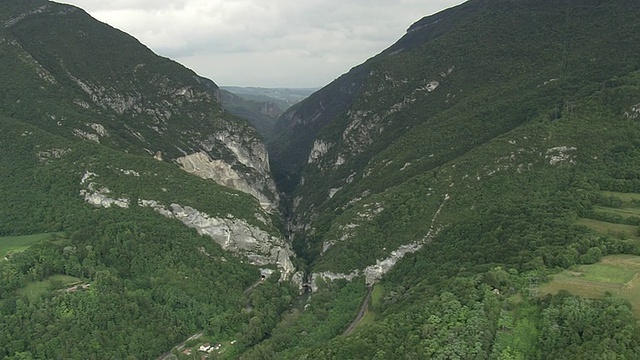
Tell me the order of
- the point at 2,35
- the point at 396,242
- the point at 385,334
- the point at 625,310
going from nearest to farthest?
the point at 625,310 < the point at 385,334 < the point at 396,242 < the point at 2,35

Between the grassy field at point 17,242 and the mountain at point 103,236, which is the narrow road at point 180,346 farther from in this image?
the grassy field at point 17,242

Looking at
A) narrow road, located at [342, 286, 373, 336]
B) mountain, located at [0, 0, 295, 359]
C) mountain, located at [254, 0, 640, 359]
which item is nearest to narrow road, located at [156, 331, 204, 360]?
mountain, located at [0, 0, 295, 359]

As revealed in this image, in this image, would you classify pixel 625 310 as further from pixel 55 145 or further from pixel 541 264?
pixel 55 145

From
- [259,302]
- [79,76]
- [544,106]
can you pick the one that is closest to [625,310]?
[259,302]

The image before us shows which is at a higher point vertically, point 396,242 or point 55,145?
point 55,145

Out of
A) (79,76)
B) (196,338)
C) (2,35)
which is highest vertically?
(2,35)

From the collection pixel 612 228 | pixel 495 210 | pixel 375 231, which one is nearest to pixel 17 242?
pixel 375 231

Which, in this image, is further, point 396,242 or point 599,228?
point 396,242

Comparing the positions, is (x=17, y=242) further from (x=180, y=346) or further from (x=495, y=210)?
(x=495, y=210)
